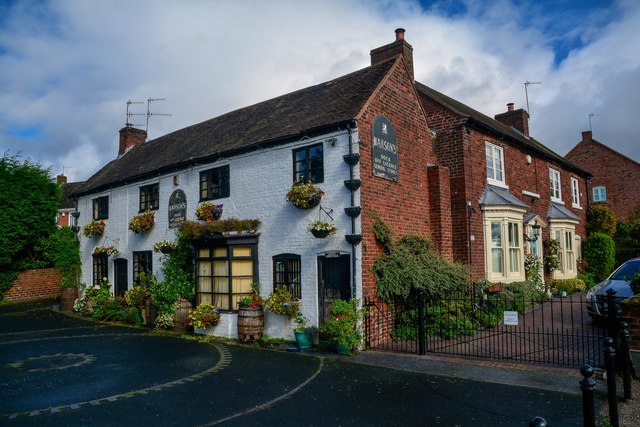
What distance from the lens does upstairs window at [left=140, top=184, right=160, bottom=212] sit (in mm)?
16766

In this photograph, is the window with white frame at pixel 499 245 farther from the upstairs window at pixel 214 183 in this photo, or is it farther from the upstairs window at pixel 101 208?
the upstairs window at pixel 101 208

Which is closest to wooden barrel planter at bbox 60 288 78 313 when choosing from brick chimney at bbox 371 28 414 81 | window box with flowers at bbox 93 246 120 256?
window box with flowers at bbox 93 246 120 256

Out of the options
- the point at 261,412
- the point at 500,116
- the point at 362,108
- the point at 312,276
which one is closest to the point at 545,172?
the point at 500,116

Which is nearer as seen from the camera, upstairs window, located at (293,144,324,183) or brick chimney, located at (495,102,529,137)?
upstairs window, located at (293,144,324,183)

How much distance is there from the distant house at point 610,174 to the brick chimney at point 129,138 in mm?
30814

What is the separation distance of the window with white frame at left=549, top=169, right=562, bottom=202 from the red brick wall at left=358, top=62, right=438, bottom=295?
9.25m

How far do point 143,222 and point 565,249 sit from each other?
18036 mm

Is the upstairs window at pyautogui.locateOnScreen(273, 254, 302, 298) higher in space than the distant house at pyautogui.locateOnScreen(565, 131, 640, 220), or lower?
lower

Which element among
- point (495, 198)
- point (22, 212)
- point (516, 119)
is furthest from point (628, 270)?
point (22, 212)

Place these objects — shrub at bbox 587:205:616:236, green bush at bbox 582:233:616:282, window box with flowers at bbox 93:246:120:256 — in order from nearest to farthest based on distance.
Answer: window box with flowers at bbox 93:246:120:256 < green bush at bbox 582:233:616:282 < shrub at bbox 587:205:616:236

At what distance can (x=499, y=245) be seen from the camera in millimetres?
14742

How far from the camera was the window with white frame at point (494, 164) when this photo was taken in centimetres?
1557

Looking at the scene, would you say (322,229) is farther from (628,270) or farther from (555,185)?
(555,185)

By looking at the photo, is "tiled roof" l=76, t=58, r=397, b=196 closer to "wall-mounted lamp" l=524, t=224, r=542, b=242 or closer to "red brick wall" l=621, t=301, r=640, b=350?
"red brick wall" l=621, t=301, r=640, b=350
